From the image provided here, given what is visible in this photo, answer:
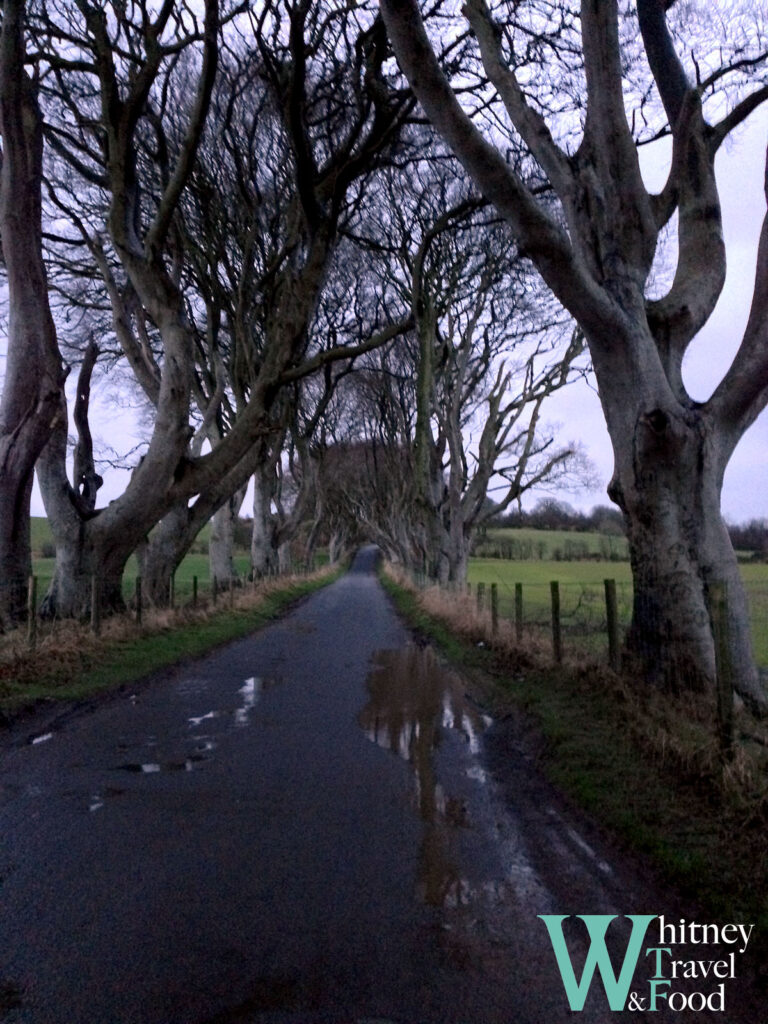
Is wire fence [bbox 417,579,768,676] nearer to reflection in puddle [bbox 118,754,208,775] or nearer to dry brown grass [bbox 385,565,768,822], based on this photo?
dry brown grass [bbox 385,565,768,822]

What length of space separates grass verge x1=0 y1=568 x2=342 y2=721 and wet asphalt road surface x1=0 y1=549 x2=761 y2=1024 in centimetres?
147

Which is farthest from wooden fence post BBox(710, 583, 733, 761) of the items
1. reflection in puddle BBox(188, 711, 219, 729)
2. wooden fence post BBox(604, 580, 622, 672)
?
reflection in puddle BBox(188, 711, 219, 729)

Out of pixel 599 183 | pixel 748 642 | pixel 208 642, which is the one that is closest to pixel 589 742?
pixel 748 642

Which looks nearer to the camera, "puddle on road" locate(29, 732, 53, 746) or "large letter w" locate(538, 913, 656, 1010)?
"large letter w" locate(538, 913, 656, 1010)

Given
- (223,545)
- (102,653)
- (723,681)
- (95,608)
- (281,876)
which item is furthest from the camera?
(223,545)

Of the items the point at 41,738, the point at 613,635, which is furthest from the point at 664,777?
the point at 41,738

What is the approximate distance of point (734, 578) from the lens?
8.71m

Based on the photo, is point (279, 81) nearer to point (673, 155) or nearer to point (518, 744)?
point (673, 155)

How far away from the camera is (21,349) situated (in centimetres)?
1413

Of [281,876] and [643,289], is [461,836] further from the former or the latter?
[643,289]

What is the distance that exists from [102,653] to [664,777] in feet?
30.6

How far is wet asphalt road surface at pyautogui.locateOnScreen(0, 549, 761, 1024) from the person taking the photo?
3498mm

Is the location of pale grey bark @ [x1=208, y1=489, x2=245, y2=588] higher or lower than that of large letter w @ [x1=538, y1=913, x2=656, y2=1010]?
higher

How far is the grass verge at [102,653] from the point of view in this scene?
10.4 meters
